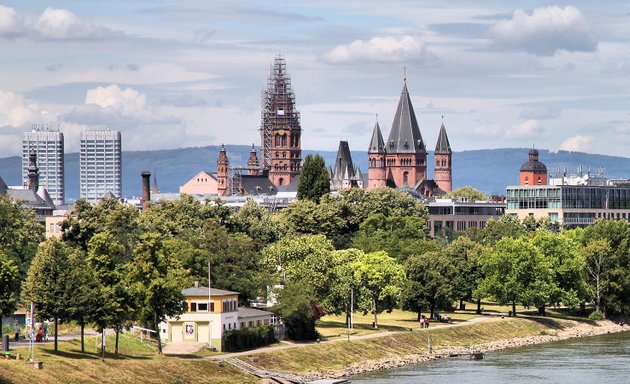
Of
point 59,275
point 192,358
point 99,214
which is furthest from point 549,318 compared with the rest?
point 59,275

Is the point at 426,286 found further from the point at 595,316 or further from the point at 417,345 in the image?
the point at 595,316

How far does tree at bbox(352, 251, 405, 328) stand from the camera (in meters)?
155

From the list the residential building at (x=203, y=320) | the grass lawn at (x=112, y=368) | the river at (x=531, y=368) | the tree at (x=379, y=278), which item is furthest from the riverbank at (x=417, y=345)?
the grass lawn at (x=112, y=368)

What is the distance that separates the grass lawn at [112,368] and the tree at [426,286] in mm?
45712

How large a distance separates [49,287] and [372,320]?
197 ft

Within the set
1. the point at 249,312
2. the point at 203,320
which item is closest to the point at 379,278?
the point at 249,312

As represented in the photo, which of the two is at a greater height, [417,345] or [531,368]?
[417,345]

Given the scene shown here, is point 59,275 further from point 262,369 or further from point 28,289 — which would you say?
point 262,369

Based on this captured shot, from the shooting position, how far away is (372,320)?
537 feet

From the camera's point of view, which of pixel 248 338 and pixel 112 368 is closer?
pixel 112 368

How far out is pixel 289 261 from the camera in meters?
150

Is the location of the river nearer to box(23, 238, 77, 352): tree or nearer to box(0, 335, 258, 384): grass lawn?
box(0, 335, 258, 384): grass lawn

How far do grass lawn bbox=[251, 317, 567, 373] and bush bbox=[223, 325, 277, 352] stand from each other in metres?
3.42

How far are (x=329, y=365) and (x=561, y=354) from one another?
2938 cm
